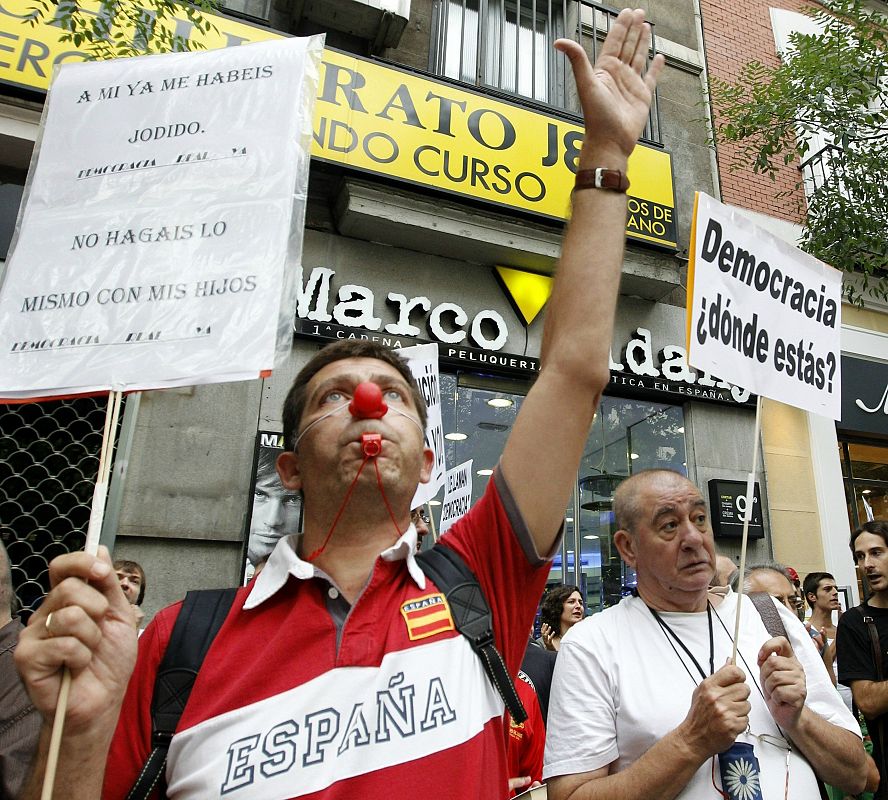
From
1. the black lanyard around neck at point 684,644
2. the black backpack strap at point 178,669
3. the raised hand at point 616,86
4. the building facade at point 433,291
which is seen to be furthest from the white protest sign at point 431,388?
the black backpack strap at point 178,669

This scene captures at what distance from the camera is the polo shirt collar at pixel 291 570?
1411mm

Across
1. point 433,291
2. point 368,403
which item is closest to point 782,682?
point 368,403

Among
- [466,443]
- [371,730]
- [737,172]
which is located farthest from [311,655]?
[737,172]

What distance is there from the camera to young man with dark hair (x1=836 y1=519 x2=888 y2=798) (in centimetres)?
329

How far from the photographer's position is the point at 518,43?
9.14 meters

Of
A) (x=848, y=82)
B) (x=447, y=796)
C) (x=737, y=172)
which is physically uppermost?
(x=737, y=172)

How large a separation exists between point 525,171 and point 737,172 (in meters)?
3.93

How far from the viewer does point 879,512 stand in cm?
1001

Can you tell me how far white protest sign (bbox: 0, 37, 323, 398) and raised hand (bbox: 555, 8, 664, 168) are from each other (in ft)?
2.31

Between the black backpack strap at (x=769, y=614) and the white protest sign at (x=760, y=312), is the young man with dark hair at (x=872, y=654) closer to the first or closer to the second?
the white protest sign at (x=760, y=312)

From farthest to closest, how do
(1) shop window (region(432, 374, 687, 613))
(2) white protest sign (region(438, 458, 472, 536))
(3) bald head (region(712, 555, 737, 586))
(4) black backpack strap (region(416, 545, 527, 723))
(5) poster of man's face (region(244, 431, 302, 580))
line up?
(1) shop window (region(432, 374, 687, 613)), (5) poster of man's face (region(244, 431, 302, 580)), (2) white protest sign (region(438, 458, 472, 536)), (3) bald head (region(712, 555, 737, 586)), (4) black backpack strap (region(416, 545, 527, 723))

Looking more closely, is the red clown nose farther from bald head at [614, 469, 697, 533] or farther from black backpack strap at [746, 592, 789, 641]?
black backpack strap at [746, 592, 789, 641]

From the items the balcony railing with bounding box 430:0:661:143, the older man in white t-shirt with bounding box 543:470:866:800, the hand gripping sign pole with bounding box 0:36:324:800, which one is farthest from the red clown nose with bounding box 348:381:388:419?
the balcony railing with bounding box 430:0:661:143

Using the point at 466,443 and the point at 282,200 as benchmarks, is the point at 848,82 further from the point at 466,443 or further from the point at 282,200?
the point at 282,200
